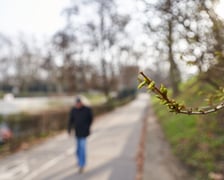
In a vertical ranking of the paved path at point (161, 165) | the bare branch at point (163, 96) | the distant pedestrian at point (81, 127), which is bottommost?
the paved path at point (161, 165)

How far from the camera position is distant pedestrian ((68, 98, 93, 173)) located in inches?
362

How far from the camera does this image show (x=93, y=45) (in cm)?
3856

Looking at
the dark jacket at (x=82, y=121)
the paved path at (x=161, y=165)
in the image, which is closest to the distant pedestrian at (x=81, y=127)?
the dark jacket at (x=82, y=121)

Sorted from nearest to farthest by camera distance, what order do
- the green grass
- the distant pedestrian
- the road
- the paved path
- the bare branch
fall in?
1. the bare branch
2. the green grass
3. the paved path
4. the road
5. the distant pedestrian

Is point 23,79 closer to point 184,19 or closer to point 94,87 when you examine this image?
point 94,87

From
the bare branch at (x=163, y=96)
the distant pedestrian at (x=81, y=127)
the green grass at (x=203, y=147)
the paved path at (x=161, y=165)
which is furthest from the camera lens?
the distant pedestrian at (x=81, y=127)

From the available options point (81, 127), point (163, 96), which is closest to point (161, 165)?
point (81, 127)

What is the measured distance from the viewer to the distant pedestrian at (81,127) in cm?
920

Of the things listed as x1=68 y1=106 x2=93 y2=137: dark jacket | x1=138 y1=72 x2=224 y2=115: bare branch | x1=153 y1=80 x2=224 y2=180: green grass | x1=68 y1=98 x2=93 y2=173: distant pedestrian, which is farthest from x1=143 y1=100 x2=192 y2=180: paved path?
x1=138 y1=72 x2=224 y2=115: bare branch

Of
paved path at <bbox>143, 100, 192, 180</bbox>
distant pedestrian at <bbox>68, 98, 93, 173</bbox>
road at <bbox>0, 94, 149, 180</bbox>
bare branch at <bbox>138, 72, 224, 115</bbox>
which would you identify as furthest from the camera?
distant pedestrian at <bbox>68, 98, 93, 173</bbox>

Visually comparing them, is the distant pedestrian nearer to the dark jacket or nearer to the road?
the dark jacket

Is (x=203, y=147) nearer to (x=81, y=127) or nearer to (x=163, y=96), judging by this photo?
(x=81, y=127)

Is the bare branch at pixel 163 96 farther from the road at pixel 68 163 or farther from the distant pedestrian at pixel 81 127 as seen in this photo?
the distant pedestrian at pixel 81 127

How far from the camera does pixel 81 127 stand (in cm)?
925
